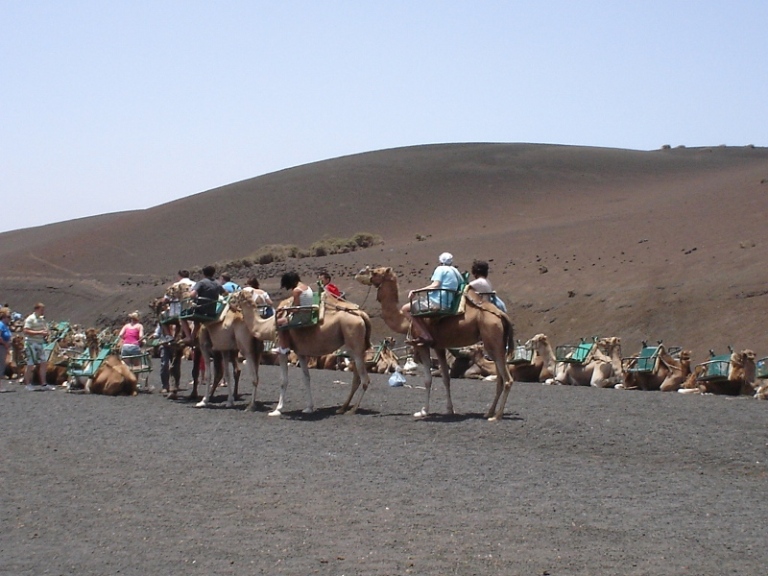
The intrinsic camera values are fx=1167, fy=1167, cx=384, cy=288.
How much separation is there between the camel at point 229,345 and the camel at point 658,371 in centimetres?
846

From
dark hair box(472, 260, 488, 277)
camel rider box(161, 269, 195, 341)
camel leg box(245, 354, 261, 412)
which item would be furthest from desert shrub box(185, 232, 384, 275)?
dark hair box(472, 260, 488, 277)

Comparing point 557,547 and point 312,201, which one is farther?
point 312,201

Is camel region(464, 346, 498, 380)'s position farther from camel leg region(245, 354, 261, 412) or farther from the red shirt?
camel leg region(245, 354, 261, 412)

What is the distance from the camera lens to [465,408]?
1822cm

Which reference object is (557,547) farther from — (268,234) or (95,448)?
(268,234)

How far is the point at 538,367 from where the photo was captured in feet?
86.4

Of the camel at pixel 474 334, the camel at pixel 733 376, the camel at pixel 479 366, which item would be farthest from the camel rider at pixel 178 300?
the camel at pixel 733 376

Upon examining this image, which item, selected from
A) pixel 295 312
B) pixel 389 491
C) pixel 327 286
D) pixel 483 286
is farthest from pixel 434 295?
pixel 389 491

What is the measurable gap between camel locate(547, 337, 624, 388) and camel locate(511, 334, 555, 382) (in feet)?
1.32

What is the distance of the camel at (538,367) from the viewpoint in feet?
85.8

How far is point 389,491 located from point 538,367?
15214 mm

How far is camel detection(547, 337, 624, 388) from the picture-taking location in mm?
24500

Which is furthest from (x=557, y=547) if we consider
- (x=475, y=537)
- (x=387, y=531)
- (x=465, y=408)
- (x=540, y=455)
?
(x=465, y=408)

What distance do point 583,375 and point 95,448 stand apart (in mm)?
12987
